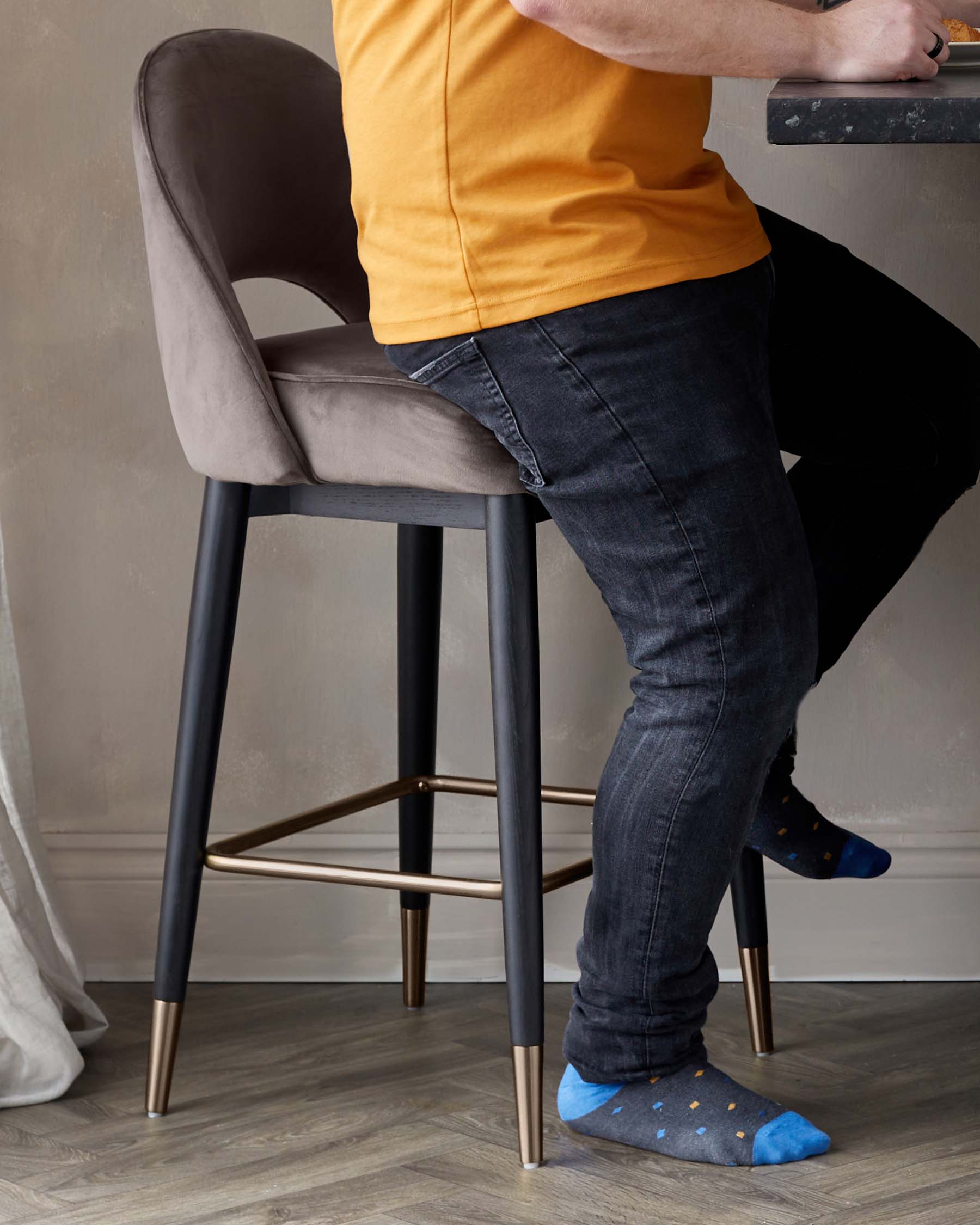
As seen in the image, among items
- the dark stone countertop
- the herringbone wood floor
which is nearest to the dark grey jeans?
the herringbone wood floor

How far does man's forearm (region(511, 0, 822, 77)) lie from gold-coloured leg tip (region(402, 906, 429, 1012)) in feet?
3.18

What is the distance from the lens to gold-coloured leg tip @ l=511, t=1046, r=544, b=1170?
4.19 ft

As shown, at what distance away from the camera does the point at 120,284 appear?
1709mm

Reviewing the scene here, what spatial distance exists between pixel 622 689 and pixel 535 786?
0.51 meters

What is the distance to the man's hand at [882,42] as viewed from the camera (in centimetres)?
99

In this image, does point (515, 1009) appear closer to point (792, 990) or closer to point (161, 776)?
point (792, 990)

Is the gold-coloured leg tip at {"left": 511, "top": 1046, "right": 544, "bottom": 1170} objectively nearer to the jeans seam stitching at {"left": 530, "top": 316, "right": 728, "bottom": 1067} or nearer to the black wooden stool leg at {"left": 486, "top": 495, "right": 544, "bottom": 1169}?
the black wooden stool leg at {"left": 486, "top": 495, "right": 544, "bottom": 1169}

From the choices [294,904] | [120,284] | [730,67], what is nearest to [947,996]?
[294,904]

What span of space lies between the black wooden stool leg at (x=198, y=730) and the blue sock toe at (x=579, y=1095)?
0.35 m

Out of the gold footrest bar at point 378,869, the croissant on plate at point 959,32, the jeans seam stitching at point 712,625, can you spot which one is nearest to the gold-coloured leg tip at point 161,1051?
the gold footrest bar at point 378,869

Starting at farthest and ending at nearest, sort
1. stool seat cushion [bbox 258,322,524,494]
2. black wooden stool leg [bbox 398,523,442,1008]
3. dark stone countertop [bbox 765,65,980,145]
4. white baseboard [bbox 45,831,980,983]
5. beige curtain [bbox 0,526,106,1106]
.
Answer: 1. white baseboard [bbox 45,831,980,983]
2. black wooden stool leg [bbox 398,523,442,1008]
3. beige curtain [bbox 0,526,106,1106]
4. stool seat cushion [bbox 258,322,524,494]
5. dark stone countertop [bbox 765,65,980,145]

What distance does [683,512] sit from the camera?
1121 mm

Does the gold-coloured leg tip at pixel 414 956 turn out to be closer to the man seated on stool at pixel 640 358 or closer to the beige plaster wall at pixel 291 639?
the beige plaster wall at pixel 291 639

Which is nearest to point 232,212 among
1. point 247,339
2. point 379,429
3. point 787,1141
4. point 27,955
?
point 247,339
